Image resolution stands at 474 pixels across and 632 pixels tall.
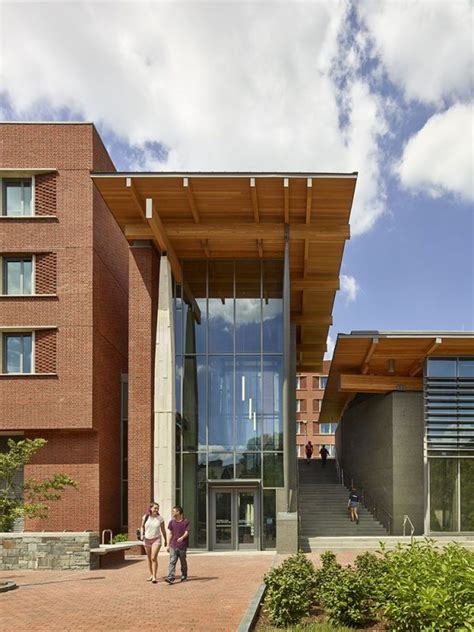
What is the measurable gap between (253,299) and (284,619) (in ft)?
56.1

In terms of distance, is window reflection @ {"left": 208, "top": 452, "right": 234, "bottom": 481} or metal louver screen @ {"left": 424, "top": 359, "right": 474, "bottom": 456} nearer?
window reflection @ {"left": 208, "top": 452, "right": 234, "bottom": 481}

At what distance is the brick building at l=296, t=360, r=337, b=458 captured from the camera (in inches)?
3123

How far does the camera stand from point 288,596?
11891 mm

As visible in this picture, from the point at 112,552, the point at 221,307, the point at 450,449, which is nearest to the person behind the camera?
the point at 112,552

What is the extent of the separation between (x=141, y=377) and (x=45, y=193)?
7679 millimetres

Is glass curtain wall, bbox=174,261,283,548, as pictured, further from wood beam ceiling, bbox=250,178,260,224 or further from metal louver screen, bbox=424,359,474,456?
metal louver screen, bbox=424,359,474,456

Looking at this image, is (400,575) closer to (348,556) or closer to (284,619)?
(284,619)

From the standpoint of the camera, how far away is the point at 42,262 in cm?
2747

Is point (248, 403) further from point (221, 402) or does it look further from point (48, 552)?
point (48, 552)

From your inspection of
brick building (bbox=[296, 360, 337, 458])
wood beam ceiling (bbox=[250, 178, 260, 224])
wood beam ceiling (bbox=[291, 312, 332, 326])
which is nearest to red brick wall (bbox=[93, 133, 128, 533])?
wood beam ceiling (bbox=[250, 178, 260, 224])

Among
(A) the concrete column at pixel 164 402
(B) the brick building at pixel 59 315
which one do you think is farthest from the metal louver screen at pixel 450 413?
(B) the brick building at pixel 59 315

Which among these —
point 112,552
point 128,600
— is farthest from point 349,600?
point 112,552

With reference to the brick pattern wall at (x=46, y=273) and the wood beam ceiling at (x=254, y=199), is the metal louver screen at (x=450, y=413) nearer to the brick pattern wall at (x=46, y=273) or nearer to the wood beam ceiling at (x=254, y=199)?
the wood beam ceiling at (x=254, y=199)

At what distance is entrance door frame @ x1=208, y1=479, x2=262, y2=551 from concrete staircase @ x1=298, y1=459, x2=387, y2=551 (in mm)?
1617
